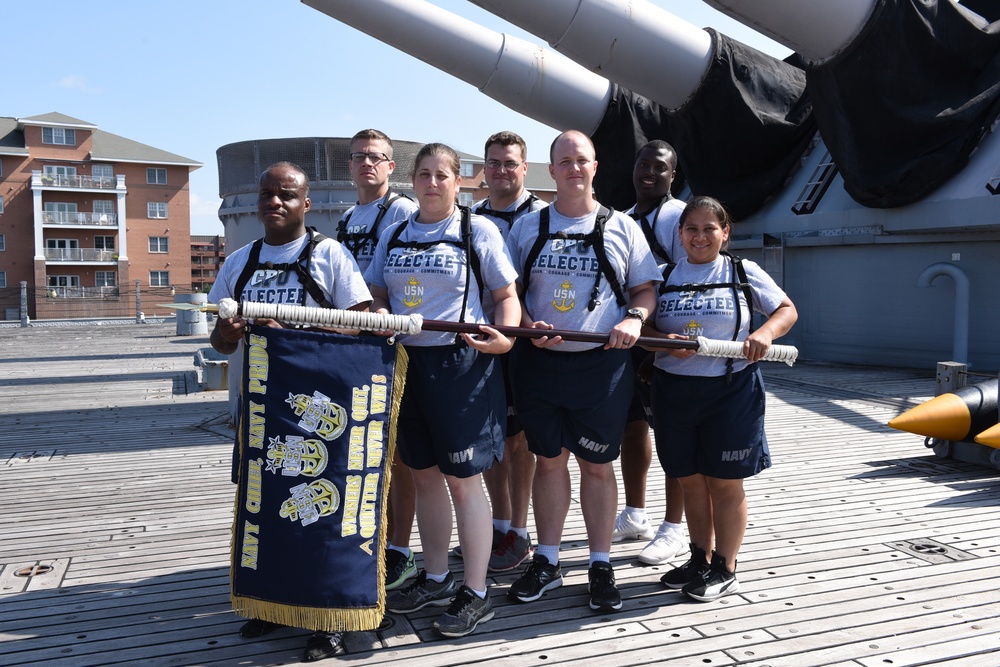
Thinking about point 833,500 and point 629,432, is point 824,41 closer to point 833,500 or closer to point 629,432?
point 833,500

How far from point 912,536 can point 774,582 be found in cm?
115

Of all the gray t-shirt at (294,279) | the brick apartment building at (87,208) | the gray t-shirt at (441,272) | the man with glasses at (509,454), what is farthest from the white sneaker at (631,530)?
the brick apartment building at (87,208)

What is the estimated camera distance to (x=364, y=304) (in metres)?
3.26

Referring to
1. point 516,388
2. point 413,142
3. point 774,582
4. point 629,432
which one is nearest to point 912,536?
point 774,582

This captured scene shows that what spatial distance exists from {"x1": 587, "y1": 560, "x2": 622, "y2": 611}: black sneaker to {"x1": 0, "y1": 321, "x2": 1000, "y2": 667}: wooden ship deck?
1.9 inches

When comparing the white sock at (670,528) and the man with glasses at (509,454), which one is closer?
the man with glasses at (509,454)

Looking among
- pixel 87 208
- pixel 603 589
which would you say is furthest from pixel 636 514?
pixel 87 208

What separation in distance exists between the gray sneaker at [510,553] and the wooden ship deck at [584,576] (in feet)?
0.41

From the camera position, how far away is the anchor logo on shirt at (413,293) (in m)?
3.33

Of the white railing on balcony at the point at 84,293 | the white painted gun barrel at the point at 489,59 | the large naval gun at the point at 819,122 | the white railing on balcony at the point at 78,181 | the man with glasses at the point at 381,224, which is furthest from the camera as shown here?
the white railing on balcony at the point at 78,181

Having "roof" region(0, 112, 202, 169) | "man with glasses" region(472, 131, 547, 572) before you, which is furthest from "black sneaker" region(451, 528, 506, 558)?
"roof" region(0, 112, 202, 169)

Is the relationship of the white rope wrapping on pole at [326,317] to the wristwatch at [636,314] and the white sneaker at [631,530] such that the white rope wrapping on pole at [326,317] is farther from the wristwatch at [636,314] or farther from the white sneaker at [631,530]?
the white sneaker at [631,530]

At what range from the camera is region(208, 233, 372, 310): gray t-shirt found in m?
3.23

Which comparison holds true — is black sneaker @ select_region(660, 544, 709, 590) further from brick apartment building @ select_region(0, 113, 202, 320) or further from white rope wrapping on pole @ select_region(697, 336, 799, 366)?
brick apartment building @ select_region(0, 113, 202, 320)
